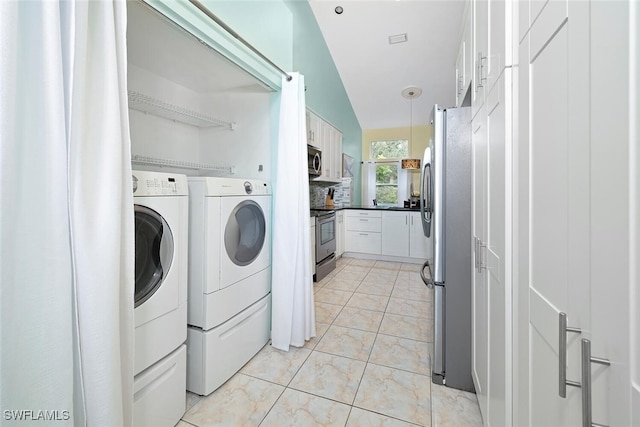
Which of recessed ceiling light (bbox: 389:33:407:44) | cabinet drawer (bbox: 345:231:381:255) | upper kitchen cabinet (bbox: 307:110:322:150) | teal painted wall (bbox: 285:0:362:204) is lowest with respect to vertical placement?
cabinet drawer (bbox: 345:231:381:255)

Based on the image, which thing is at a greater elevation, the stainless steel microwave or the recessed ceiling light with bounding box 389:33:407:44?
the recessed ceiling light with bounding box 389:33:407:44

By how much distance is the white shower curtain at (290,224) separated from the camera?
1.87m

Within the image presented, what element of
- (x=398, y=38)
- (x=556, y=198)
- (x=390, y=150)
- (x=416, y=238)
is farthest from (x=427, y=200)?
(x=390, y=150)

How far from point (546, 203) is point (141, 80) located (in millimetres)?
2513

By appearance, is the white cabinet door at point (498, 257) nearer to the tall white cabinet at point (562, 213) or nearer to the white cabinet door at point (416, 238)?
the tall white cabinet at point (562, 213)

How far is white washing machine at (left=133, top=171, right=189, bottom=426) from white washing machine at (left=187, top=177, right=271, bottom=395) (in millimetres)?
138

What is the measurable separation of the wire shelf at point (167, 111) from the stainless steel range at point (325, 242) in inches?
62.3

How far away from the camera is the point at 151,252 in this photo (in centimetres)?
123

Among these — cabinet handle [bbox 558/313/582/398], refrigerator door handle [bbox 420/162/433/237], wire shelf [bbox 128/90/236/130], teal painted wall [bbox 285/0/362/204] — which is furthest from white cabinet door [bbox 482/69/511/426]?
teal painted wall [bbox 285/0/362/204]

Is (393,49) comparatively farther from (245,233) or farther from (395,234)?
(245,233)

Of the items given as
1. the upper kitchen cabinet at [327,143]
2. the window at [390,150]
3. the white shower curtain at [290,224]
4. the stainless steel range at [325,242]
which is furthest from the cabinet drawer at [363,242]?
the white shower curtain at [290,224]

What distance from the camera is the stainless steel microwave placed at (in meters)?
3.27

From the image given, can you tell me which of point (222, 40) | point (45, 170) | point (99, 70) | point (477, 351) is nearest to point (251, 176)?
point (222, 40)

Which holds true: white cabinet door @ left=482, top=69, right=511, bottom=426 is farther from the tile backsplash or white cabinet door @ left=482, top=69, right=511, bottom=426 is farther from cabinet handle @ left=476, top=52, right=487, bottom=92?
the tile backsplash
